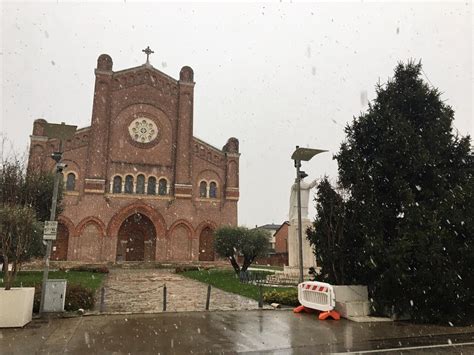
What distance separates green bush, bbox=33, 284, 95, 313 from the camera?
34.2ft

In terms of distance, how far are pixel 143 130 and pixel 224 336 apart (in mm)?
33806

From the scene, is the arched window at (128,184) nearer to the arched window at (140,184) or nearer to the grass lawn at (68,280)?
the arched window at (140,184)

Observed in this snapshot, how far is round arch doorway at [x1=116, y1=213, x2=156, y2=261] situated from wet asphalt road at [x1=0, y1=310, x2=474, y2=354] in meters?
→ 28.2

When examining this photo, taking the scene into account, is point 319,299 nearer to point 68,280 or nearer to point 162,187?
point 68,280

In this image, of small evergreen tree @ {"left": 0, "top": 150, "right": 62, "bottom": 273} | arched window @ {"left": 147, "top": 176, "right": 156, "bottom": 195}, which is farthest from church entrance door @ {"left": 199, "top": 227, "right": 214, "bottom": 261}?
small evergreen tree @ {"left": 0, "top": 150, "right": 62, "bottom": 273}

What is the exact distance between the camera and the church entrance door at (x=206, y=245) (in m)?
38.2

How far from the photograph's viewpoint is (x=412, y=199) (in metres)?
10.6

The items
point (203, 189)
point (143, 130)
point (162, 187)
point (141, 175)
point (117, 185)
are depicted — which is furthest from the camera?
point (203, 189)

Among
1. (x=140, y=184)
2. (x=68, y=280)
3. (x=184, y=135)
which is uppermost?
(x=184, y=135)

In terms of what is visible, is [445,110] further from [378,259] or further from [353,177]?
[378,259]

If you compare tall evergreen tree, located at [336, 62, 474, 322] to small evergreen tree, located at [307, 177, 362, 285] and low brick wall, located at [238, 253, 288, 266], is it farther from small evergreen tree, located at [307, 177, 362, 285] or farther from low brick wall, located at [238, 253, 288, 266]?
low brick wall, located at [238, 253, 288, 266]

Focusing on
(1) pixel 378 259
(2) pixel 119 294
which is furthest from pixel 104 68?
(1) pixel 378 259

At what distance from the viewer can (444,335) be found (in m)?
8.56

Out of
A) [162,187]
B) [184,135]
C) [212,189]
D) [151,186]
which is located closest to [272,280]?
[212,189]
